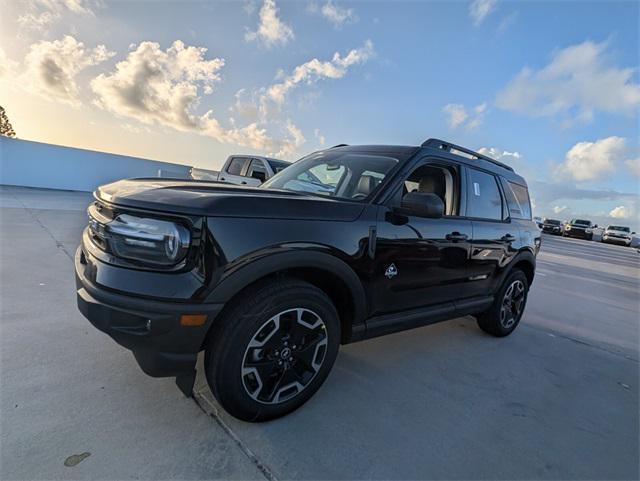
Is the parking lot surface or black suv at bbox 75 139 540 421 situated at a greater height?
black suv at bbox 75 139 540 421

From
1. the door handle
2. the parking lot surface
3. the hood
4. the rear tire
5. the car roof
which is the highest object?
the car roof

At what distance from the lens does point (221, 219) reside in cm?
177

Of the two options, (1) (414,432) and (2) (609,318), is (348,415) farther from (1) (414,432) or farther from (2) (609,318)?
(2) (609,318)

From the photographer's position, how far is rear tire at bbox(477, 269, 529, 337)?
3.87 metres

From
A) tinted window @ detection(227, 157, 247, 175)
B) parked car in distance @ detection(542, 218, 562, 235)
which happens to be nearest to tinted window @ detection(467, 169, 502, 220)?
tinted window @ detection(227, 157, 247, 175)

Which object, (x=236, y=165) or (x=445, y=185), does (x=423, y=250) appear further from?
(x=236, y=165)

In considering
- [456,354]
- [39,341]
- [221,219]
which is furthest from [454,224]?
[39,341]

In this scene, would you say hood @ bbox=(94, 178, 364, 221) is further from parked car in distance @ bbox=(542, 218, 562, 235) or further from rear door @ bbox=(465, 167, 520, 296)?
parked car in distance @ bbox=(542, 218, 562, 235)

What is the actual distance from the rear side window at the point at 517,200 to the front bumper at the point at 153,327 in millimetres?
Result: 3501

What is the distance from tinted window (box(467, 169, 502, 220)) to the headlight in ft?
8.64

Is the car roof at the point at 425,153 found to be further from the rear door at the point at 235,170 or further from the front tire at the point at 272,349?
the rear door at the point at 235,170

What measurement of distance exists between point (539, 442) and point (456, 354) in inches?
46.9

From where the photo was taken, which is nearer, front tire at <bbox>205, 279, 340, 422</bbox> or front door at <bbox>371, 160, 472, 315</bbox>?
front tire at <bbox>205, 279, 340, 422</bbox>

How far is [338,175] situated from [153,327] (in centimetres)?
184
